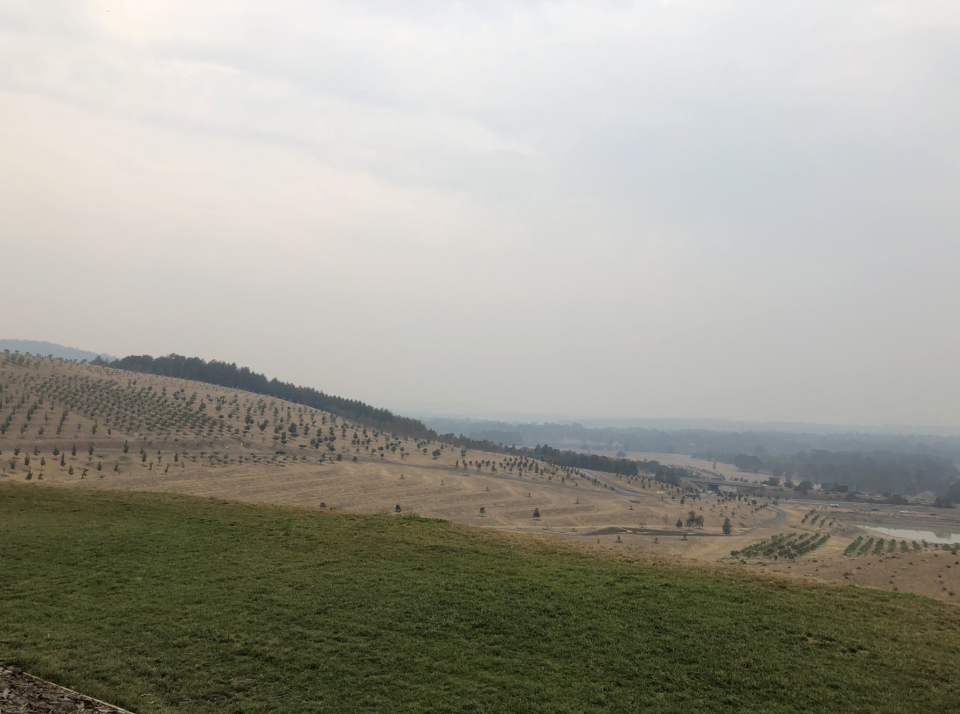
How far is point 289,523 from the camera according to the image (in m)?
27.6

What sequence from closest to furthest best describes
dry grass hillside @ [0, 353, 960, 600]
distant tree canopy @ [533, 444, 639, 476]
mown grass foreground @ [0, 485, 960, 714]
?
mown grass foreground @ [0, 485, 960, 714] → dry grass hillside @ [0, 353, 960, 600] → distant tree canopy @ [533, 444, 639, 476]

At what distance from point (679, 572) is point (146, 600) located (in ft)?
59.7

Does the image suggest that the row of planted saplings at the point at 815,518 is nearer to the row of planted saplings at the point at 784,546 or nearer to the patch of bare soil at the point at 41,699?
the row of planted saplings at the point at 784,546

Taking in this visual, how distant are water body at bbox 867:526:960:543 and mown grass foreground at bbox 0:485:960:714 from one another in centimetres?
11217

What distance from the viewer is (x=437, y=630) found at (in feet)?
56.2

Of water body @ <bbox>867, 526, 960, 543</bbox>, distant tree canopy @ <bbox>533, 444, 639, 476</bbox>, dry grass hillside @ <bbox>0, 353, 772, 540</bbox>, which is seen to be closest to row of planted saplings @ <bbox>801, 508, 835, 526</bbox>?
water body @ <bbox>867, 526, 960, 543</bbox>

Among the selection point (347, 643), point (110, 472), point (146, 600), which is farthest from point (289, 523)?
point (110, 472)

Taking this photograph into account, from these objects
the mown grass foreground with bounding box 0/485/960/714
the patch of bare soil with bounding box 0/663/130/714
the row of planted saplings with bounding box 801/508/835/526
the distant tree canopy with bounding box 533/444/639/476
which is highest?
the mown grass foreground with bounding box 0/485/960/714

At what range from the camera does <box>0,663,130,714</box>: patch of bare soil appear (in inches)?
488

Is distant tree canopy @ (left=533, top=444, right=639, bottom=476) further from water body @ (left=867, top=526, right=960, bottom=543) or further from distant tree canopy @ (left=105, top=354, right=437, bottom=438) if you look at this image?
water body @ (left=867, top=526, right=960, bottom=543)

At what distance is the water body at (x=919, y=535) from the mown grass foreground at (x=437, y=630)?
112m

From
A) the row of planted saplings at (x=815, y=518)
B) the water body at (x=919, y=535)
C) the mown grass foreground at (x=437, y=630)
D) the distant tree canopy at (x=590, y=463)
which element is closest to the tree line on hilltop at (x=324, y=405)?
the distant tree canopy at (x=590, y=463)

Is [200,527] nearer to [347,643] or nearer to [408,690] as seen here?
[347,643]

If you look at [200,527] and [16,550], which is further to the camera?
[200,527]
